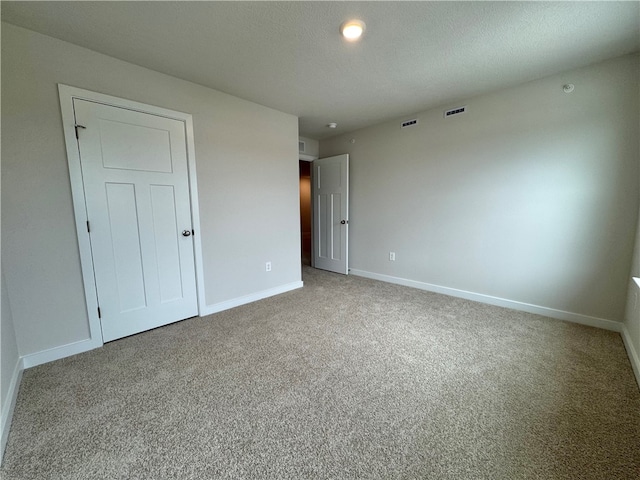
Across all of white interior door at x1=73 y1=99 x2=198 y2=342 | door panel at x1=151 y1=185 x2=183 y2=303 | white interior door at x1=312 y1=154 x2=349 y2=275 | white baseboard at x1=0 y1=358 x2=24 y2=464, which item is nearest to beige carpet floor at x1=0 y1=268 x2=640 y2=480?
white baseboard at x1=0 y1=358 x2=24 y2=464

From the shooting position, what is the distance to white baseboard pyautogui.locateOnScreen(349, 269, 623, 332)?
7.75 ft

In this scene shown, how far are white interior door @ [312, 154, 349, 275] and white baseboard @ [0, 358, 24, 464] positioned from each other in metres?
3.61

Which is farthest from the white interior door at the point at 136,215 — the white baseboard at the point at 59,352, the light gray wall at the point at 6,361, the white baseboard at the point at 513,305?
the white baseboard at the point at 513,305

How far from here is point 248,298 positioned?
3.10 metres

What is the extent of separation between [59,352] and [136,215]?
1207 millimetres

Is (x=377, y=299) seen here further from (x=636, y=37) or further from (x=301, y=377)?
(x=636, y=37)

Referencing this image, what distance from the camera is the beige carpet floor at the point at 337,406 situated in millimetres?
1142

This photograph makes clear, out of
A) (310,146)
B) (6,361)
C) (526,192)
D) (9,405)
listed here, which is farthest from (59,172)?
(526,192)

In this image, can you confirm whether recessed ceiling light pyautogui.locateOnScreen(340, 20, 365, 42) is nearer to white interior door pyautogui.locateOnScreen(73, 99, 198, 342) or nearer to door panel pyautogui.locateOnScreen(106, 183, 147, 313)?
white interior door pyautogui.locateOnScreen(73, 99, 198, 342)

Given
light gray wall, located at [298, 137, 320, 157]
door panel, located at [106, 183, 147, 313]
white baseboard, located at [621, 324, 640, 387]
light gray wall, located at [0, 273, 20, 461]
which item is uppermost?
light gray wall, located at [298, 137, 320, 157]

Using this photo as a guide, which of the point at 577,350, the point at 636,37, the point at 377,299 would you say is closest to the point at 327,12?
the point at 636,37

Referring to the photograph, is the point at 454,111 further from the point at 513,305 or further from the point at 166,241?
the point at 166,241

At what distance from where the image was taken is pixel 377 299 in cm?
315

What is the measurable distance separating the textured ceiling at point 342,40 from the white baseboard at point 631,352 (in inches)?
90.6
